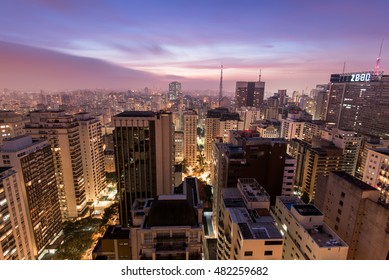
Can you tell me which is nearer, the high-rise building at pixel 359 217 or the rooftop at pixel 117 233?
the rooftop at pixel 117 233

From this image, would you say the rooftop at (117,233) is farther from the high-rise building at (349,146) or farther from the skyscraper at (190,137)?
the skyscraper at (190,137)

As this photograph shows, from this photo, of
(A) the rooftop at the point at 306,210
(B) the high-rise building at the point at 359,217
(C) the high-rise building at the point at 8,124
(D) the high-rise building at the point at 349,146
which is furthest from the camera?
(C) the high-rise building at the point at 8,124

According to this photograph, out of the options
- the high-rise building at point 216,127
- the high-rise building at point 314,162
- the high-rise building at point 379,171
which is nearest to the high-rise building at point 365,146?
the high-rise building at point 314,162

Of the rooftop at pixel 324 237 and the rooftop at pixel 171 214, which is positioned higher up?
the rooftop at pixel 171 214

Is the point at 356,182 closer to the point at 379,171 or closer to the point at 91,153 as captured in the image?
the point at 379,171

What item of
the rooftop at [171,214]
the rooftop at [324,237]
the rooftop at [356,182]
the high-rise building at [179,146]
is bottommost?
the high-rise building at [179,146]

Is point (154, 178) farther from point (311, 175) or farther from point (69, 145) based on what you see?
point (311, 175)

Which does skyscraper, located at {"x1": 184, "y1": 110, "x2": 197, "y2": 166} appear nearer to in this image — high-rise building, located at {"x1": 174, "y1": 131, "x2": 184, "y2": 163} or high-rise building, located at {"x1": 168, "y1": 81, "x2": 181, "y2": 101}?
high-rise building, located at {"x1": 174, "y1": 131, "x2": 184, "y2": 163}

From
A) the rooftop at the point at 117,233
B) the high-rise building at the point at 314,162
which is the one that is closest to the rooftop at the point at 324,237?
the rooftop at the point at 117,233

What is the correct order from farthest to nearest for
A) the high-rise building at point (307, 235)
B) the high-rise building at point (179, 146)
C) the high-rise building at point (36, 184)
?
the high-rise building at point (179, 146) → the high-rise building at point (36, 184) → the high-rise building at point (307, 235)
